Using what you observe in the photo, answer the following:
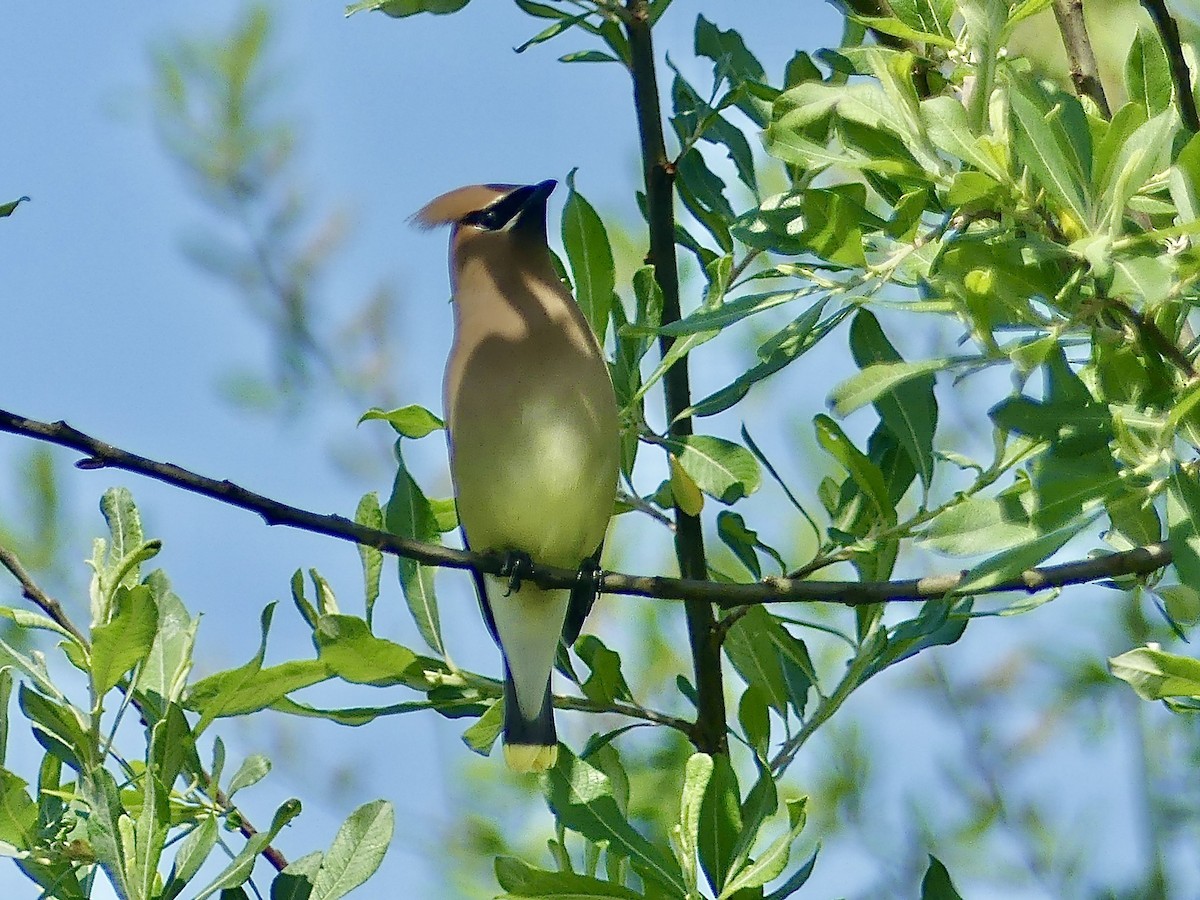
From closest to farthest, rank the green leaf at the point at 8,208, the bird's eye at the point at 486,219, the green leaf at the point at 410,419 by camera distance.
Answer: the green leaf at the point at 8,208, the green leaf at the point at 410,419, the bird's eye at the point at 486,219

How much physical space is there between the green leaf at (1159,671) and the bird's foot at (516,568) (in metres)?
1.38

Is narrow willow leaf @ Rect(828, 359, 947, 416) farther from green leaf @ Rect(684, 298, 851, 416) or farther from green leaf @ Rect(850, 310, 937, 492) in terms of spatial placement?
green leaf @ Rect(850, 310, 937, 492)

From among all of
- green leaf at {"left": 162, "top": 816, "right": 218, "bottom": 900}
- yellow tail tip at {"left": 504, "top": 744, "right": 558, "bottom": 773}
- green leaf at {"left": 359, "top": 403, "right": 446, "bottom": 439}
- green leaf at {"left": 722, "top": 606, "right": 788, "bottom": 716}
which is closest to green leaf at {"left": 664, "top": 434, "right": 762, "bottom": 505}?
Answer: green leaf at {"left": 722, "top": 606, "right": 788, "bottom": 716}

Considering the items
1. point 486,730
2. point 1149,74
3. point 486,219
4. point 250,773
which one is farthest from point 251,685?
point 486,219

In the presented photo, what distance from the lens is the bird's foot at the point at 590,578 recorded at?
8.25 feet

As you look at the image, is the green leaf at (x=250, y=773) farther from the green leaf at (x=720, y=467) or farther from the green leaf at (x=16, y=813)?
the green leaf at (x=720, y=467)

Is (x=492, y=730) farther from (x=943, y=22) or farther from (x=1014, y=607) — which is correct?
(x=943, y=22)

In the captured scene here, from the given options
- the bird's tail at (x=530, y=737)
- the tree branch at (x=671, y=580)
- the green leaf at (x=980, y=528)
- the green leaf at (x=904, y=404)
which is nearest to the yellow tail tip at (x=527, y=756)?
the bird's tail at (x=530, y=737)

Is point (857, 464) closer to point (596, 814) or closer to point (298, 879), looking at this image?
point (596, 814)

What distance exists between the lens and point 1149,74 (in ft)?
7.13

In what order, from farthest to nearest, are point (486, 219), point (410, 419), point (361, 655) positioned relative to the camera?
1. point (486, 219)
2. point (410, 419)
3. point (361, 655)

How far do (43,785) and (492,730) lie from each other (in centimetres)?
71

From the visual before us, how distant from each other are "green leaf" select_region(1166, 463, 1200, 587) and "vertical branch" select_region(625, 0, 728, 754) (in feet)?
2.87

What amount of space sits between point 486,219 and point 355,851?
7.69 ft
